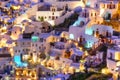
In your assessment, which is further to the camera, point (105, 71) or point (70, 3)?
point (70, 3)

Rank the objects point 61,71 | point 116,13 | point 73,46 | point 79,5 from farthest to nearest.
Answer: point 79,5 → point 116,13 → point 73,46 → point 61,71

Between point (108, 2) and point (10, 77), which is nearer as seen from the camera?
point (10, 77)

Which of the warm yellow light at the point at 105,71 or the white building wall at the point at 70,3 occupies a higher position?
the white building wall at the point at 70,3

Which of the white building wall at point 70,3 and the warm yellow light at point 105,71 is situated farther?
the white building wall at point 70,3

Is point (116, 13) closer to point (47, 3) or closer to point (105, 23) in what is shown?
point (105, 23)

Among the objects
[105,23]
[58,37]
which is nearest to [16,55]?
[58,37]

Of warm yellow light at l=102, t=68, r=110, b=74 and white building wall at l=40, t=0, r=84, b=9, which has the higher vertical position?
white building wall at l=40, t=0, r=84, b=9

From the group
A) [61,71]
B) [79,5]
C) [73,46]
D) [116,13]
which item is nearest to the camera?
[61,71]

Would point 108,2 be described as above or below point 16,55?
above

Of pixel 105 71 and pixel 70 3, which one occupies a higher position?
pixel 70 3

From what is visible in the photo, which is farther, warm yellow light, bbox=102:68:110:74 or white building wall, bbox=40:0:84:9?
Answer: white building wall, bbox=40:0:84:9
